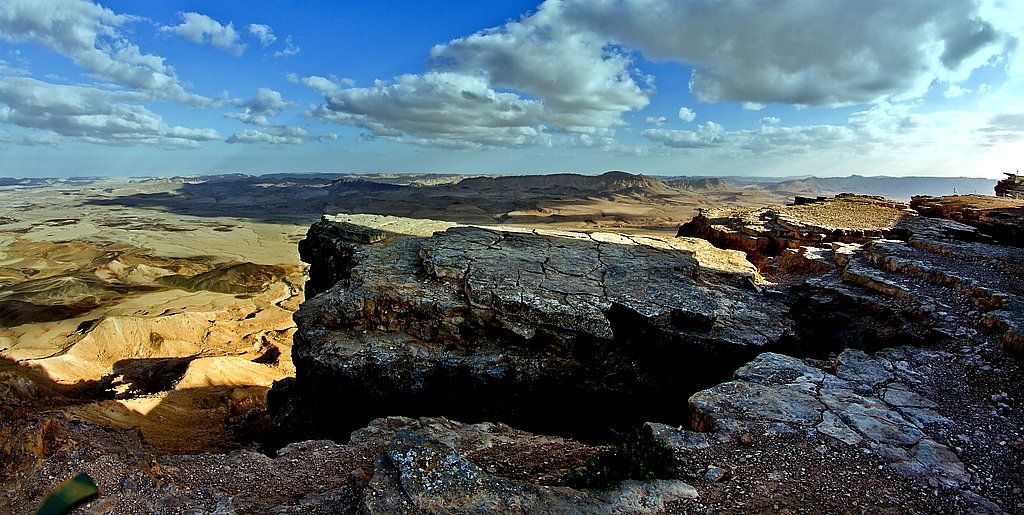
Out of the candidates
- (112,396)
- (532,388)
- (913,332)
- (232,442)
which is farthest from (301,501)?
(112,396)

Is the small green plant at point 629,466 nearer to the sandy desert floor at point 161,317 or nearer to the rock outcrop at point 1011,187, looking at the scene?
the sandy desert floor at point 161,317

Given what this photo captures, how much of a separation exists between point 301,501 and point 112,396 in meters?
10.7

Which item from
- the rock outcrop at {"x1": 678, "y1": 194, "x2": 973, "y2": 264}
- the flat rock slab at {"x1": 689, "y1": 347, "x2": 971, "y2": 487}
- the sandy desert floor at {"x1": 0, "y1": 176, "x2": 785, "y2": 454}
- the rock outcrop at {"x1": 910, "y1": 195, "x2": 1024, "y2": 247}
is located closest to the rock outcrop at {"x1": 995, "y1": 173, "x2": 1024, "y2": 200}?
the rock outcrop at {"x1": 910, "y1": 195, "x2": 1024, "y2": 247}

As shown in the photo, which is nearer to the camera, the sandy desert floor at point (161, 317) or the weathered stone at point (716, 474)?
the weathered stone at point (716, 474)

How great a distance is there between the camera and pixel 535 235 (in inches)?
422

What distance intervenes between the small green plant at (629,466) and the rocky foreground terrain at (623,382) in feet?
0.35

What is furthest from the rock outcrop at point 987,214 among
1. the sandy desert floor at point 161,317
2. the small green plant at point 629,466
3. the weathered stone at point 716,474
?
the sandy desert floor at point 161,317

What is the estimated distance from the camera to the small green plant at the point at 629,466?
3596mm

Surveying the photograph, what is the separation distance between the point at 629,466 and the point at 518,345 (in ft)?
11.3

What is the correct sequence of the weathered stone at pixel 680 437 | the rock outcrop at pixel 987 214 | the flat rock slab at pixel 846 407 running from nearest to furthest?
the flat rock slab at pixel 846 407 < the weathered stone at pixel 680 437 < the rock outcrop at pixel 987 214

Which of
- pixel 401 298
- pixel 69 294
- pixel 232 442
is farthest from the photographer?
pixel 69 294

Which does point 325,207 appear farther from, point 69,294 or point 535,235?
point 535,235

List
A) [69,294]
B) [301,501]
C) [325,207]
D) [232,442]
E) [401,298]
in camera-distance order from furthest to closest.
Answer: [325,207], [69,294], [232,442], [401,298], [301,501]

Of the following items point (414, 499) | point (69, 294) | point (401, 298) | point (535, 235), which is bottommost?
point (69, 294)
